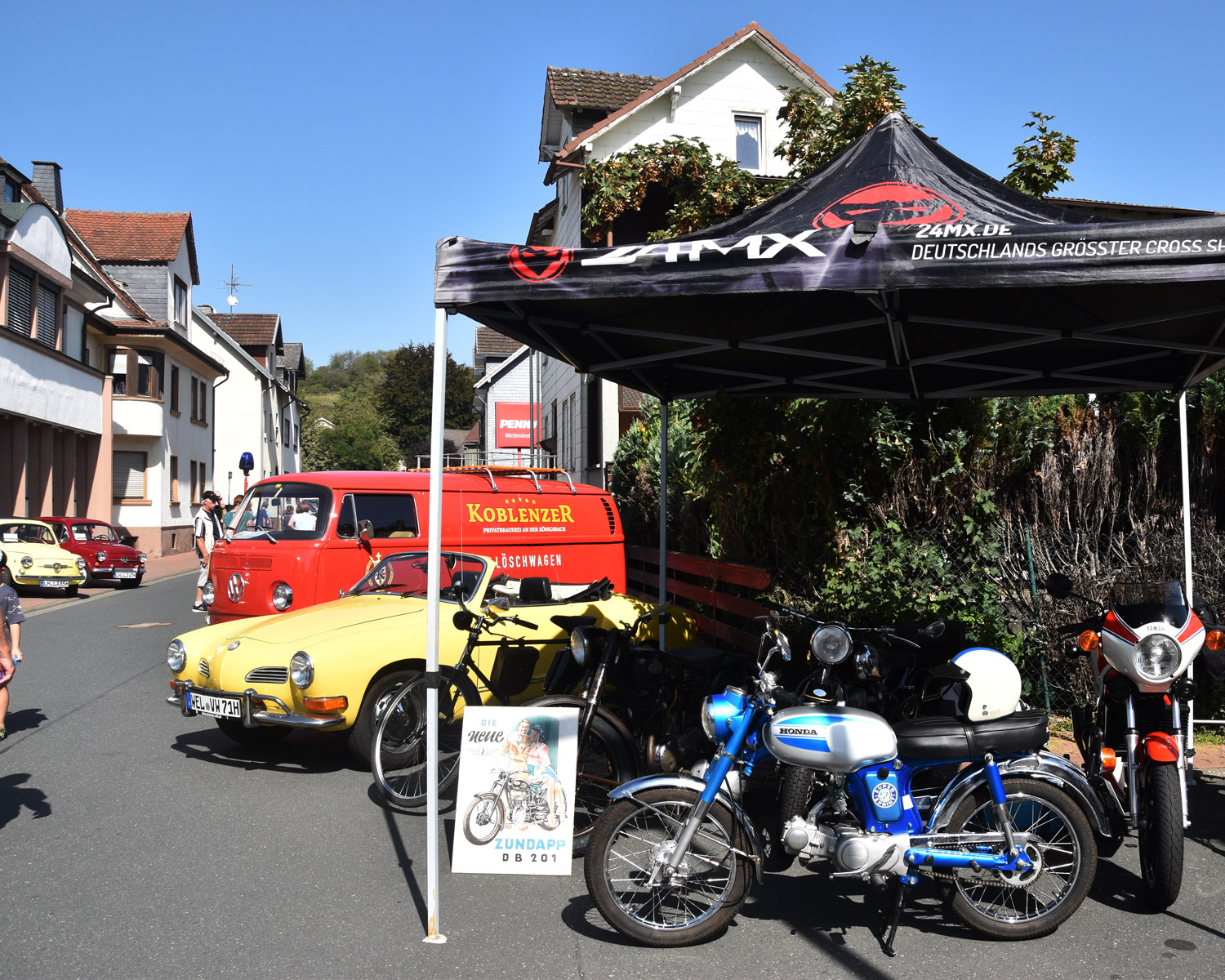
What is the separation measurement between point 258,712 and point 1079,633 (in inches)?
191

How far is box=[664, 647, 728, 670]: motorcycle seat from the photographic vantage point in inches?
217

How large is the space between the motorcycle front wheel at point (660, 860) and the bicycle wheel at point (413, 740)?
1881 mm

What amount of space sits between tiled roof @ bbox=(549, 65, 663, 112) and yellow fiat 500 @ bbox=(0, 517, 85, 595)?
46.1ft

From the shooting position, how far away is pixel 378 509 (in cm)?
1025

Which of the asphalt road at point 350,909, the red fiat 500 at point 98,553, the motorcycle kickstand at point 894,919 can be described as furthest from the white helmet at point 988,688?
the red fiat 500 at point 98,553

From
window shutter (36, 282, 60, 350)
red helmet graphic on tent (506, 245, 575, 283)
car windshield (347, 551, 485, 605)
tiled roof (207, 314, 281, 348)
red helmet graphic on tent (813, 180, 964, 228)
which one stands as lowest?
car windshield (347, 551, 485, 605)

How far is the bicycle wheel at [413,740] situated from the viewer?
593 cm

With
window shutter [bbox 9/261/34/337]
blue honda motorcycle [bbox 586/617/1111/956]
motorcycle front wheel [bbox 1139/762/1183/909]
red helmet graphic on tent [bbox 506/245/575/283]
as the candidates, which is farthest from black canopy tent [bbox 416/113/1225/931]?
window shutter [bbox 9/261/34/337]

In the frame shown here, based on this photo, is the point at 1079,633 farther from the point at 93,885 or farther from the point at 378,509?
the point at 378,509

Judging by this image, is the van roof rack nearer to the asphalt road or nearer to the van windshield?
the van windshield

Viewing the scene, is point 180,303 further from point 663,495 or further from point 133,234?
point 663,495

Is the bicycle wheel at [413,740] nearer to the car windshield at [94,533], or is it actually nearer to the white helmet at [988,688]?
the white helmet at [988,688]

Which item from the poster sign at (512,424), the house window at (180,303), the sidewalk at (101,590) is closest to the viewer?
the sidewalk at (101,590)

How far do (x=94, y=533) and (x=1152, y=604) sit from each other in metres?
24.2
